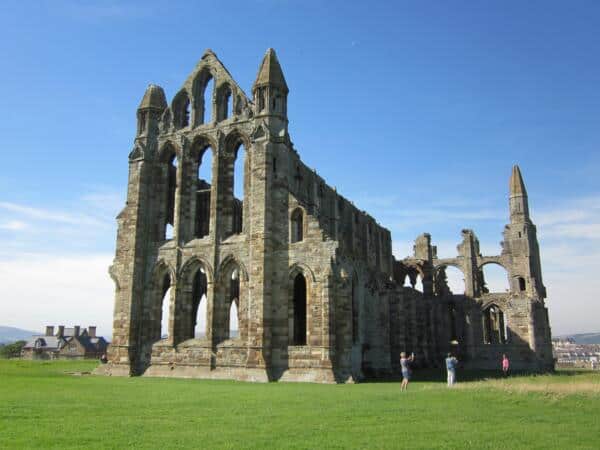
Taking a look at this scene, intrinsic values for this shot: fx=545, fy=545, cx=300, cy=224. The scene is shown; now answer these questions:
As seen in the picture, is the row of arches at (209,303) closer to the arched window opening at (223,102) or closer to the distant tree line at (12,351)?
the arched window opening at (223,102)

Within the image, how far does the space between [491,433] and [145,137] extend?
1049 inches

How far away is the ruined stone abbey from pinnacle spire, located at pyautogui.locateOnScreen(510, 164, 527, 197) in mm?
19520

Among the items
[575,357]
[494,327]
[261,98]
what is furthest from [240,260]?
[575,357]

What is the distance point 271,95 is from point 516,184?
3252cm

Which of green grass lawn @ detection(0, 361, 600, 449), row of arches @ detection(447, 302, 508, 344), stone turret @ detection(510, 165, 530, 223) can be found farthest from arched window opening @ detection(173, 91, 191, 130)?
stone turret @ detection(510, 165, 530, 223)

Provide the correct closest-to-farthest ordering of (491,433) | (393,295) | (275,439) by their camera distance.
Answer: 1. (275,439)
2. (491,433)
3. (393,295)

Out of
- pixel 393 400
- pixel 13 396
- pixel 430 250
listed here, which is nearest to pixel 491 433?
pixel 393 400

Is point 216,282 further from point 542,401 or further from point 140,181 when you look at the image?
point 542,401

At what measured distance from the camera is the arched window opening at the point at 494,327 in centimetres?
5384

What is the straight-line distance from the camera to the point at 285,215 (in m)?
27.3

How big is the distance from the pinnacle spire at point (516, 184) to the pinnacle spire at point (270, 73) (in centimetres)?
3108

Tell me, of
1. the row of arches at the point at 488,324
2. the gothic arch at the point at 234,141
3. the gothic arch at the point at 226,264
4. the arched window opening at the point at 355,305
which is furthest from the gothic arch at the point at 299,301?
the row of arches at the point at 488,324

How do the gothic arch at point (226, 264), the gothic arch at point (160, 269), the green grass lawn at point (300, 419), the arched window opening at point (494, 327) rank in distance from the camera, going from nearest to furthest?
the green grass lawn at point (300, 419)
the gothic arch at point (226, 264)
the gothic arch at point (160, 269)
the arched window opening at point (494, 327)

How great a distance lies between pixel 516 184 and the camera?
172 feet
